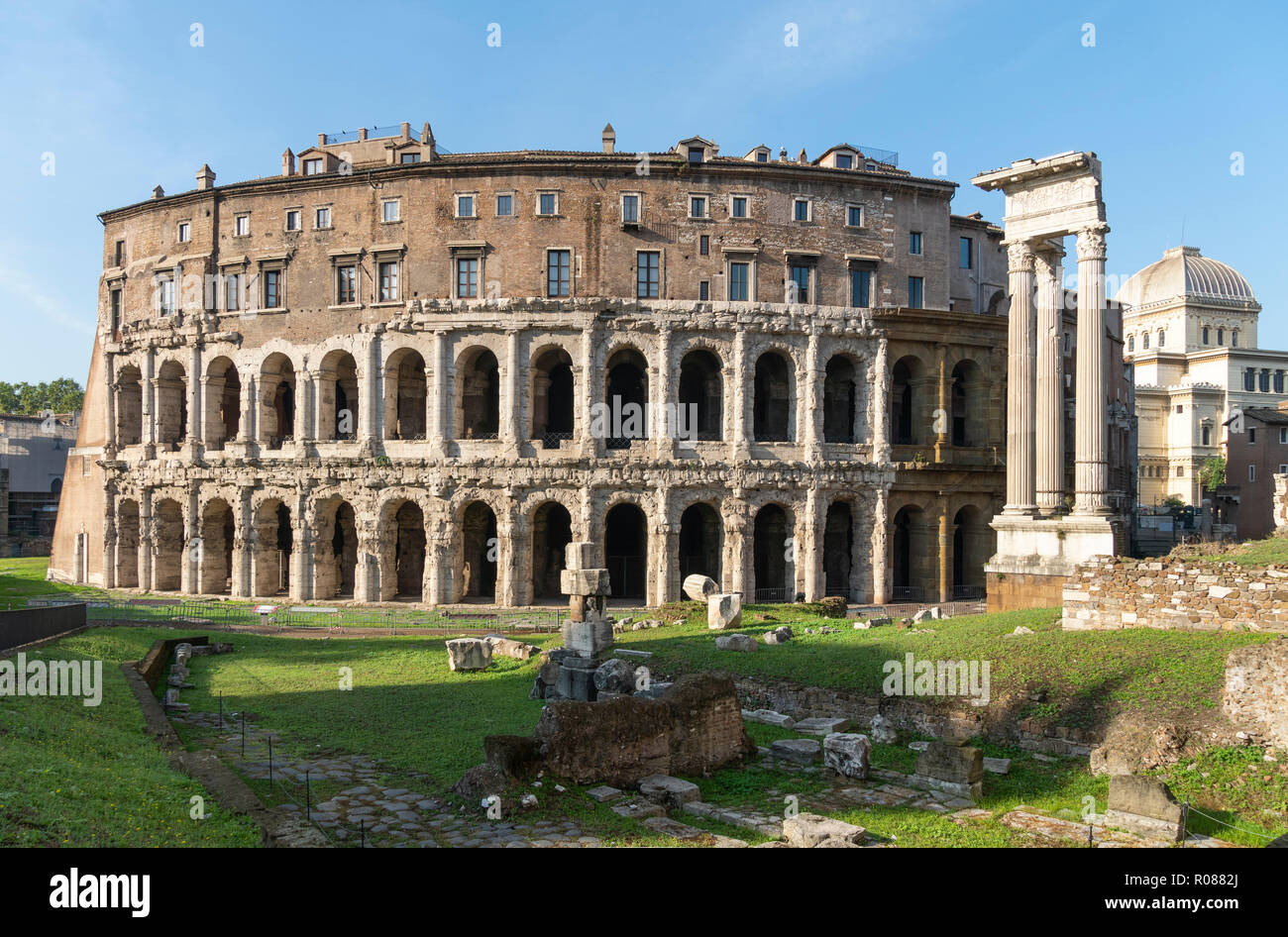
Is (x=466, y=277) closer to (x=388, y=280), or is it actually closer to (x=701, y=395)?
(x=388, y=280)

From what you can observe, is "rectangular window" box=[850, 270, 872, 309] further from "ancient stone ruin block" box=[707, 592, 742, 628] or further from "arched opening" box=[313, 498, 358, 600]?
"arched opening" box=[313, 498, 358, 600]

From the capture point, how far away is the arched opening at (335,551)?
3700cm

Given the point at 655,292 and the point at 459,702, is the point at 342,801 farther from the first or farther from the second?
the point at 655,292

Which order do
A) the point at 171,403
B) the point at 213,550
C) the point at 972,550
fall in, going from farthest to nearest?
the point at 171,403 → the point at 213,550 → the point at 972,550

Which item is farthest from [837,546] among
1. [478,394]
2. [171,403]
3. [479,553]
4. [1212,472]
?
[1212,472]

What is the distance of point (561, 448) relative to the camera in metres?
34.6

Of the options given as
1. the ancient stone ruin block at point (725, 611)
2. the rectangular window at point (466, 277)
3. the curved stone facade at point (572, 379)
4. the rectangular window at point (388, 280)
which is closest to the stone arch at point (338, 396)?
the curved stone facade at point (572, 379)

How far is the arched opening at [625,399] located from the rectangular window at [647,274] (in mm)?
2532

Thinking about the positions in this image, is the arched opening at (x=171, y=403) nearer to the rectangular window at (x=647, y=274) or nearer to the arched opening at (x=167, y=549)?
the arched opening at (x=167, y=549)

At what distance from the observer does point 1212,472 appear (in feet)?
225

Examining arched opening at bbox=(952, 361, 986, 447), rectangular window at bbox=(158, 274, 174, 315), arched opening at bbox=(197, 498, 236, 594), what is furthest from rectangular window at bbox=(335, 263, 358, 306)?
arched opening at bbox=(952, 361, 986, 447)

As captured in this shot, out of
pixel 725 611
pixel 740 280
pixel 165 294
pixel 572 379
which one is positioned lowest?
pixel 725 611

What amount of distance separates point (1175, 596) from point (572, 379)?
27217 mm
